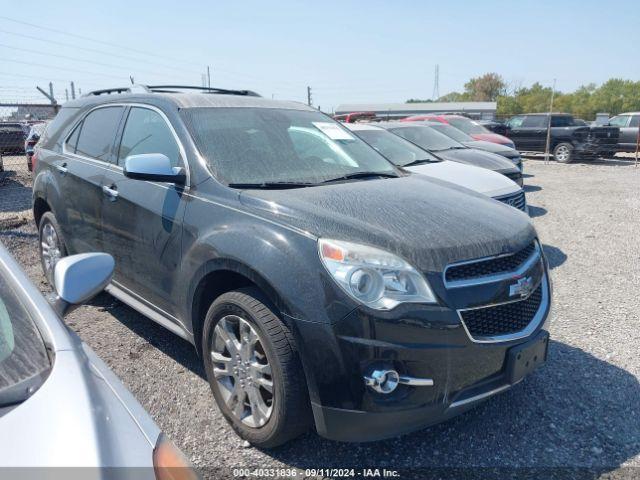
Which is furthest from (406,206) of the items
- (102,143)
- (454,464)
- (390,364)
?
(102,143)

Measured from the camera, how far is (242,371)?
8.57 ft

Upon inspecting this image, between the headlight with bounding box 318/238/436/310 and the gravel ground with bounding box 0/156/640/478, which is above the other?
the headlight with bounding box 318/238/436/310

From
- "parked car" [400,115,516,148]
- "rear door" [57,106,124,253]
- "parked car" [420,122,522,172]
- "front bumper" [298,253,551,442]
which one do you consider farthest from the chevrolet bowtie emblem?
"parked car" [400,115,516,148]

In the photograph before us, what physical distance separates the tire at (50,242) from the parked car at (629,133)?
18.2 meters

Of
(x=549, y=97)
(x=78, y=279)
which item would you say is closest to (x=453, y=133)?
(x=78, y=279)

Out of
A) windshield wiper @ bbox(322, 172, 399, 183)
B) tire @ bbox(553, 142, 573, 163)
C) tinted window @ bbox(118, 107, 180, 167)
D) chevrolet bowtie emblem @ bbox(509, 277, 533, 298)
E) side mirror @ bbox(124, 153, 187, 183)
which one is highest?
tinted window @ bbox(118, 107, 180, 167)

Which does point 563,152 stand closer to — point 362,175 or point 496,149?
point 496,149

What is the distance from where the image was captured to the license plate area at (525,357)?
2.43 meters

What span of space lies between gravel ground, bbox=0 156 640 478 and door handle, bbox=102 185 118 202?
3.63ft

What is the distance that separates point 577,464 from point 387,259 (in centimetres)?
144

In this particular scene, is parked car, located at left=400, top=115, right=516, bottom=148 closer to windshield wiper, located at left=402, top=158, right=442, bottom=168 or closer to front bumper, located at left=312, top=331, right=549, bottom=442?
windshield wiper, located at left=402, top=158, right=442, bottom=168

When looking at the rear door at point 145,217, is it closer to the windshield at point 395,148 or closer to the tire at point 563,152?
the windshield at point 395,148

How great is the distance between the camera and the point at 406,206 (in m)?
2.83

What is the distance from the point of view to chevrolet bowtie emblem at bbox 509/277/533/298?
2494 millimetres
